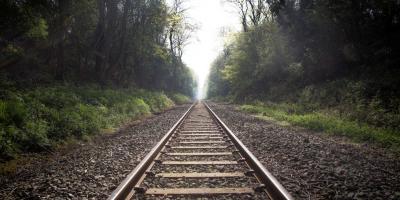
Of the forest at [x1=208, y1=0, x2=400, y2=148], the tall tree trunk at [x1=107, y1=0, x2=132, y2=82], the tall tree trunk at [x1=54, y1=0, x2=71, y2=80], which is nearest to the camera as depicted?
the forest at [x1=208, y1=0, x2=400, y2=148]

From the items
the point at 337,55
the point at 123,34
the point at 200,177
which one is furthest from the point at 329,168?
the point at 123,34

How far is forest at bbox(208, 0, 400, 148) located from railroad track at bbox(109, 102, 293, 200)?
4563 mm

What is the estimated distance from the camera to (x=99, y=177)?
4.47 meters

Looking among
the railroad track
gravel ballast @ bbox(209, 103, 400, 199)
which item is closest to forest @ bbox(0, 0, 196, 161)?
the railroad track

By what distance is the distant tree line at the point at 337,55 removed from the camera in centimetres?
1244

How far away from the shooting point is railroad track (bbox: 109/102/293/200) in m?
3.67

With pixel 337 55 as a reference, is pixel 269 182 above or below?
below

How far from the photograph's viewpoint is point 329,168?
4.83 metres

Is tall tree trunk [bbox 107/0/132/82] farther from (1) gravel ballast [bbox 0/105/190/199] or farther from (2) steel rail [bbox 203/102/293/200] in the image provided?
(2) steel rail [bbox 203/102/293/200]

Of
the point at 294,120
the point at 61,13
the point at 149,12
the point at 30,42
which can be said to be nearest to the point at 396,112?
the point at 294,120

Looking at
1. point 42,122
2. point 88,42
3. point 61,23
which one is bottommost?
point 42,122

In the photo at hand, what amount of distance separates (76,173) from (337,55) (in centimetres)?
1784

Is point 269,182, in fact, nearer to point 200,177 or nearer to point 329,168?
point 200,177

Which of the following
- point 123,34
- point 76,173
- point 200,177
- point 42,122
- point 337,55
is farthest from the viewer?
point 123,34
